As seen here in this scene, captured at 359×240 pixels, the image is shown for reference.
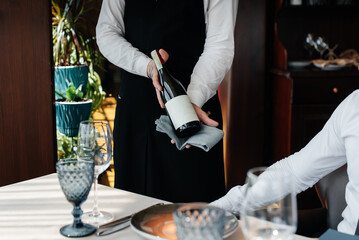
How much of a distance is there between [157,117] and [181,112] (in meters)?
0.68

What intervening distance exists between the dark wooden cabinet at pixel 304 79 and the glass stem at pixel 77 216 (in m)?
2.20

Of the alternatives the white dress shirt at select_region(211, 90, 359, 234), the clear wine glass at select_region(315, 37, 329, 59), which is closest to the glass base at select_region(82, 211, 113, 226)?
the white dress shirt at select_region(211, 90, 359, 234)

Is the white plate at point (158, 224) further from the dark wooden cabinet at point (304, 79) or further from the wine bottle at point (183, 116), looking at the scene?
the dark wooden cabinet at point (304, 79)

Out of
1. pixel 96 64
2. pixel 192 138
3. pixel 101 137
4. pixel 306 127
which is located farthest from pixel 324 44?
pixel 101 137

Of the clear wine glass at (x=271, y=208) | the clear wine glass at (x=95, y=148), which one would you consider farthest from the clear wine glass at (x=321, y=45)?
the clear wine glass at (x=271, y=208)

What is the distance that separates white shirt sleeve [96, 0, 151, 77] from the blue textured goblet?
3.21 feet

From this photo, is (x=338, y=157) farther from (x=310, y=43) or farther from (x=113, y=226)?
(x=310, y=43)

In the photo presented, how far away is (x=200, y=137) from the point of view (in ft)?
4.49

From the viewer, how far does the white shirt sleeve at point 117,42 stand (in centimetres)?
194

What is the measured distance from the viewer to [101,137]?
3.64 feet

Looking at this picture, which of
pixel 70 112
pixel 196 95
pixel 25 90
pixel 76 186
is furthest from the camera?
pixel 70 112

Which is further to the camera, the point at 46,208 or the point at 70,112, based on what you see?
the point at 70,112

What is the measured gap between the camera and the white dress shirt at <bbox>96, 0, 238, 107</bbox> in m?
1.87

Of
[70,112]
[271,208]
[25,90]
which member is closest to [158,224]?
[271,208]
